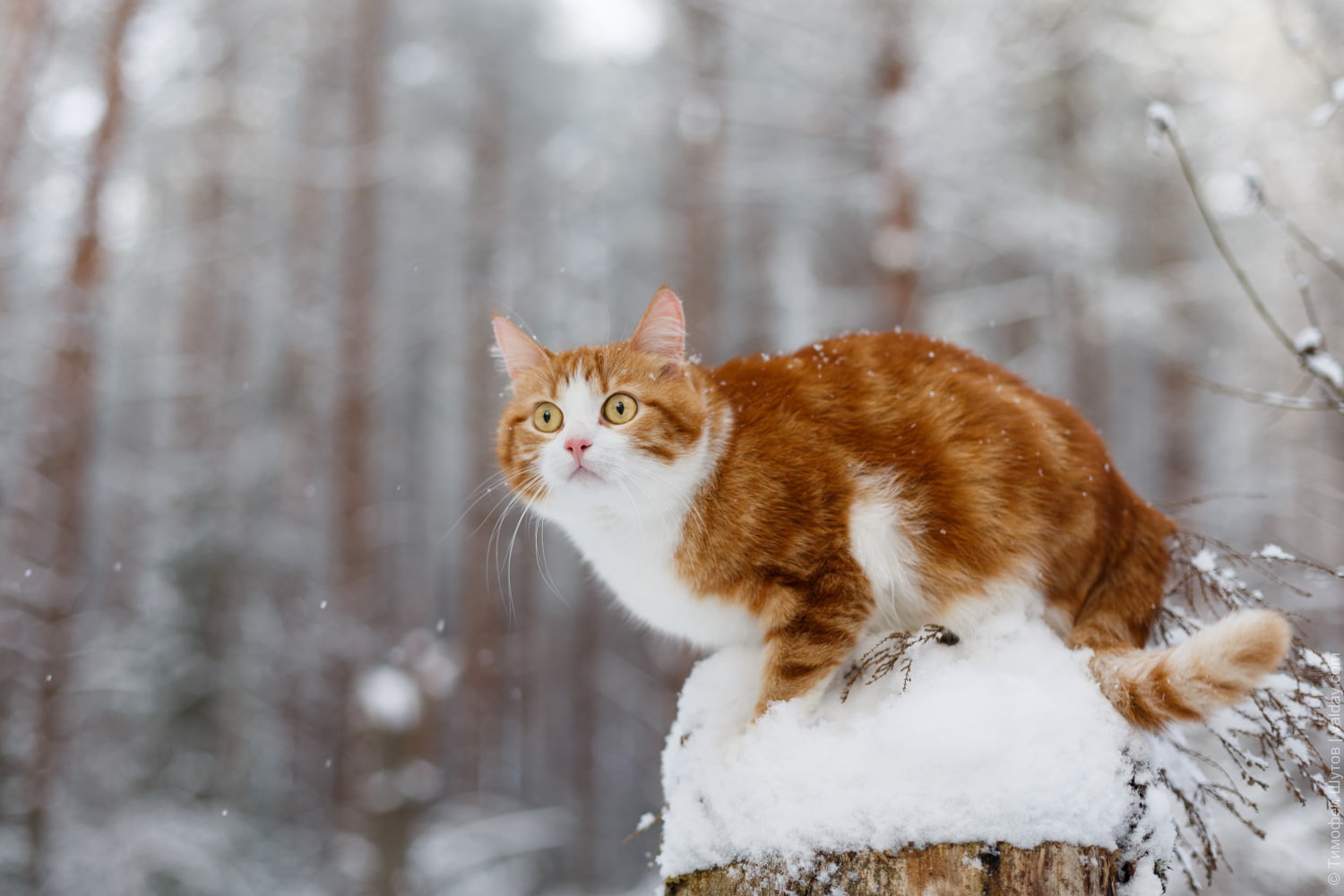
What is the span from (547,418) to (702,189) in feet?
22.3

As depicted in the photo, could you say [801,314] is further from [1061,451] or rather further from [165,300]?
[165,300]

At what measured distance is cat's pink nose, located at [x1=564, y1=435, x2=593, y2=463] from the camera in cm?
220

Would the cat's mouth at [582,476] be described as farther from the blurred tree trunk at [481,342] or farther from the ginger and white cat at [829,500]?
the blurred tree trunk at [481,342]

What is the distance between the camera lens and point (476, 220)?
1155 cm

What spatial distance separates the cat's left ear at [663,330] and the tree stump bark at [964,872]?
1.30 m

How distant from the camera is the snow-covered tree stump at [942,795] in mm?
1763

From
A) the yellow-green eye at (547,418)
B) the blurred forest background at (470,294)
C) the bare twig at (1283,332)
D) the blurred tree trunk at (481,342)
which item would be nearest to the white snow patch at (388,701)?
the blurred forest background at (470,294)

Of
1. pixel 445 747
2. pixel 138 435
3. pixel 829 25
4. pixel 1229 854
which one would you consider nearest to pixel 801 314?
pixel 829 25

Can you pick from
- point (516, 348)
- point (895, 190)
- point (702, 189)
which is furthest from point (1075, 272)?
point (516, 348)

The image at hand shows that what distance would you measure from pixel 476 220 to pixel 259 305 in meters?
9.07

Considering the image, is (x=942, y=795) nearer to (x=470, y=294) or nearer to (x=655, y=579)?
(x=655, y=579)

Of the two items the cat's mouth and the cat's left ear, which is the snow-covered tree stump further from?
the cat's left ear

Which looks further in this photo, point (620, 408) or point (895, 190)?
point (895, 190)

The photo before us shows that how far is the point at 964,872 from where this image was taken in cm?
175
